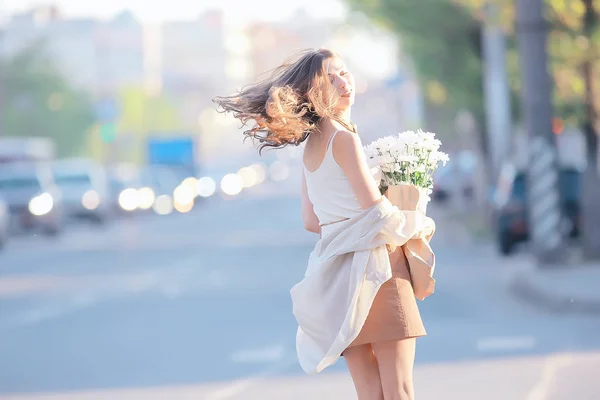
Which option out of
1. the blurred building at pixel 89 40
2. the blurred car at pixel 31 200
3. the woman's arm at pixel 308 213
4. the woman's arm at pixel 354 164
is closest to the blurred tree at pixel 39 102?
the blurred car at pixel 31 200

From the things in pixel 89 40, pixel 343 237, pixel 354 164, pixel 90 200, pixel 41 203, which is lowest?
pixel 343 237

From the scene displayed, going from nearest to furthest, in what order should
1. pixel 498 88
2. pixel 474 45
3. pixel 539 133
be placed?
pixel 539 133
pixel 498 88
pixel 474 45

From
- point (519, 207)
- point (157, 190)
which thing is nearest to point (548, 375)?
point (519, 207)

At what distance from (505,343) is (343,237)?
7749mm

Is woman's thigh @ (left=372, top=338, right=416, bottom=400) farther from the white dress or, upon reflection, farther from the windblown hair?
the windblown hair

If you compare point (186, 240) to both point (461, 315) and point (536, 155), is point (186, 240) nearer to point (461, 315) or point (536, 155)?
point (536, 155)

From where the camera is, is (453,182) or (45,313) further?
(453,182)

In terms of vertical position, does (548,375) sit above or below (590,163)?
below

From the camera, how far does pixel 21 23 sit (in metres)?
172

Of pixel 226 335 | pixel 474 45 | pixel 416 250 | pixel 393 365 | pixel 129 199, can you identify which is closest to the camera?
pixel 393 365

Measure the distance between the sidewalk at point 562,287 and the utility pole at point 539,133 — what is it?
1.67 ft

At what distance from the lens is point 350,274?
5246 mm

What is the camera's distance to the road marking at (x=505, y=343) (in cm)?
1230

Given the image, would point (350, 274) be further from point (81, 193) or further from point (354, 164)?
point (81, 193)
